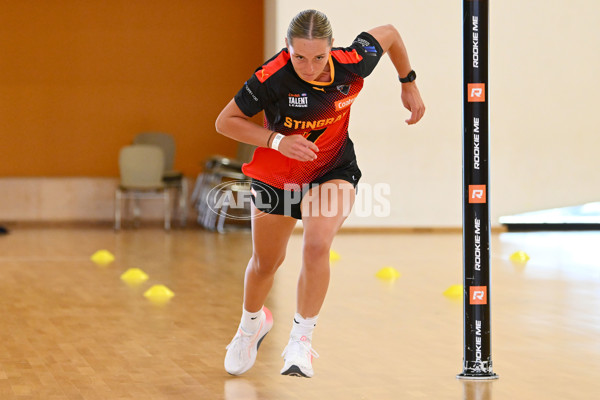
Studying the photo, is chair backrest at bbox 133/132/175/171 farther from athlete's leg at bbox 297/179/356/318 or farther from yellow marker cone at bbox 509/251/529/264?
athlete's leg at bbox 297/179/356/318

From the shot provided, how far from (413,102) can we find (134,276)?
391cm

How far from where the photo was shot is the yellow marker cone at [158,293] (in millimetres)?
6016

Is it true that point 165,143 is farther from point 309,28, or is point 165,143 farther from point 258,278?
point 309,28

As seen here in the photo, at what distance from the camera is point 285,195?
3451mm

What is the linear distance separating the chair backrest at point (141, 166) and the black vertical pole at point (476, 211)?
8.49m

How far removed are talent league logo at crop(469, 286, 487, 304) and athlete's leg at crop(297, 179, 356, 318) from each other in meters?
0.66

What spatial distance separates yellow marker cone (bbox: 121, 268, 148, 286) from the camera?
6895 millimetres

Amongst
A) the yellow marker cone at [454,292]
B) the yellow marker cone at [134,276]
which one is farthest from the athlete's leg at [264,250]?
the yellow marker cone at [134,276]

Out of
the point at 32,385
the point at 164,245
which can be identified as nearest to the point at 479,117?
the point at 32,385

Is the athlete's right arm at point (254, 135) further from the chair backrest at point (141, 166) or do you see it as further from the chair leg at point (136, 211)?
the chair leg at point (136, 211)

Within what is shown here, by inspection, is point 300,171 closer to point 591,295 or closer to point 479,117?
point 479,117

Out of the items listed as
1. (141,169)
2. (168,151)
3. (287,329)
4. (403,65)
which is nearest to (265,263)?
(403,65)

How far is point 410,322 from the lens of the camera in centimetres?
503

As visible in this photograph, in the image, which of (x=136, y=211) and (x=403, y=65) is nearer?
(x=403, y=65)
